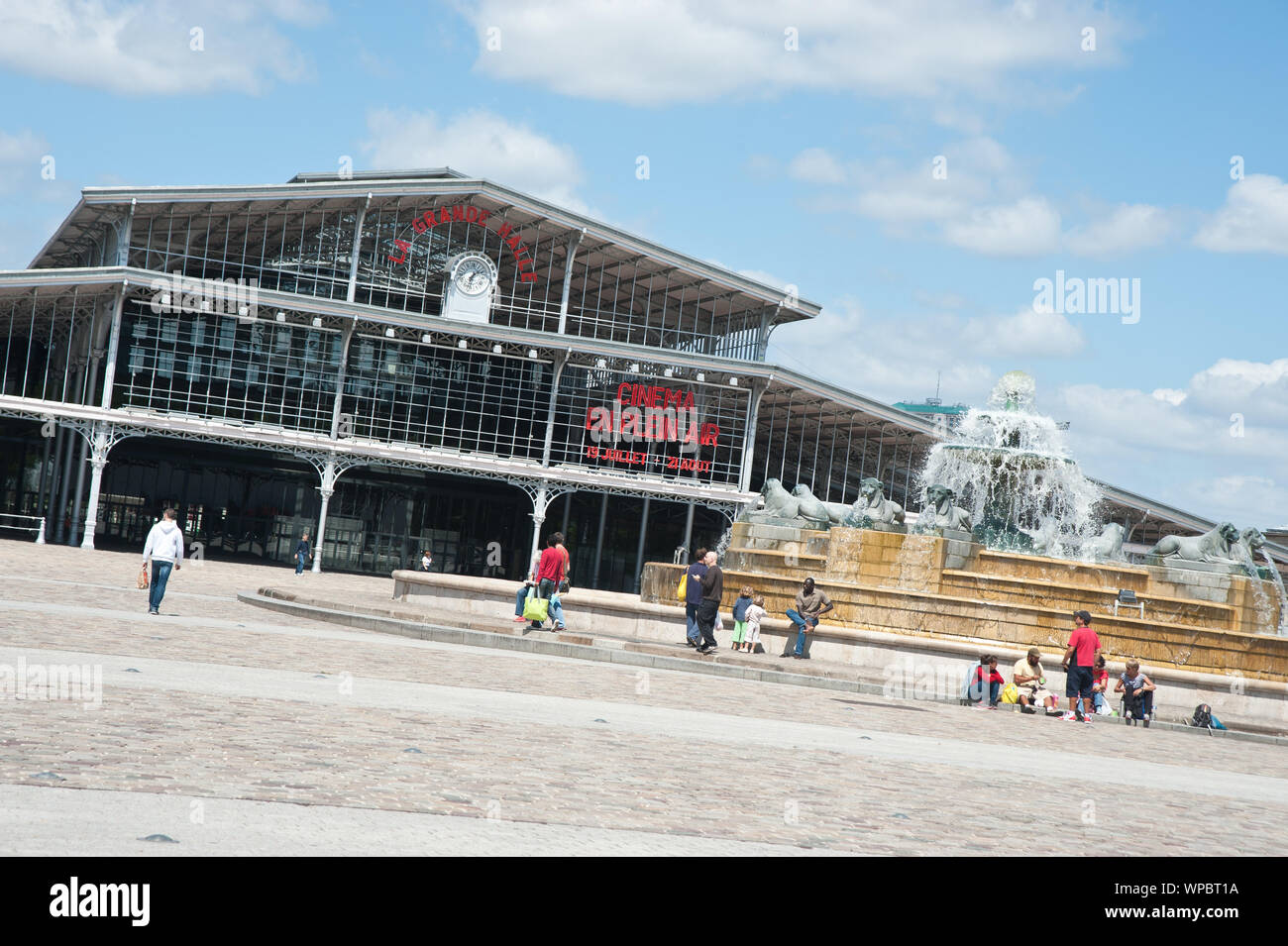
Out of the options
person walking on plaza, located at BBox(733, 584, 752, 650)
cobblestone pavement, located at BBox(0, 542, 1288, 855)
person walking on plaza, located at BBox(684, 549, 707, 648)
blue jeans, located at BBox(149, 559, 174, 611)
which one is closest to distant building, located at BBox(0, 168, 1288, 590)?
person walking on plaza, located at BBox(733, 584, 752, 650)

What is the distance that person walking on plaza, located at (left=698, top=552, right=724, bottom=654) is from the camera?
18.1 meters

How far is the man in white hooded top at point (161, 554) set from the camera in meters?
16.2

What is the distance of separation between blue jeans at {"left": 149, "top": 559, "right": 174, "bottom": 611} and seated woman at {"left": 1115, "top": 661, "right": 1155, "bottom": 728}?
39.3 feet

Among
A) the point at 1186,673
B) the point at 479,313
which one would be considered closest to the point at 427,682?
the point at 1186,673

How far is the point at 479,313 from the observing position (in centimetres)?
4356

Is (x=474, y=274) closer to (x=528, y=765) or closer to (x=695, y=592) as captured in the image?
(x=695, y=592)

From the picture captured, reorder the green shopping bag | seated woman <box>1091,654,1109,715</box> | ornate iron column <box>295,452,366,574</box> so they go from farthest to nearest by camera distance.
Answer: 1. ornate iron column <box>295,452,366,574</box>
2. the green shopping bag
3. seated woman <box>1091,654,1109,715</box>

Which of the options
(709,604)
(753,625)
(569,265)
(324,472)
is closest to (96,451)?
(324,472)

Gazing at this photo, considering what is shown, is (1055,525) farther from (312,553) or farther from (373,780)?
(312,553)

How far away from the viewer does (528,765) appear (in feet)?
25.8

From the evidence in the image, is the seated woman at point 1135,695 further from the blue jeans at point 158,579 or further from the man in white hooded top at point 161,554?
the blue jeans at point 158,579

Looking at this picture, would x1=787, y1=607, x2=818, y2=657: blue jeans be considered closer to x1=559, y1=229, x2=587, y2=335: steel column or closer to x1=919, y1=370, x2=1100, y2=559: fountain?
x1=919, y1=370, x2=1100, y2=559: fountain

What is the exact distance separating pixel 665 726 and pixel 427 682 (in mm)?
2647

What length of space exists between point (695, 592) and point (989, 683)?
4.36m
